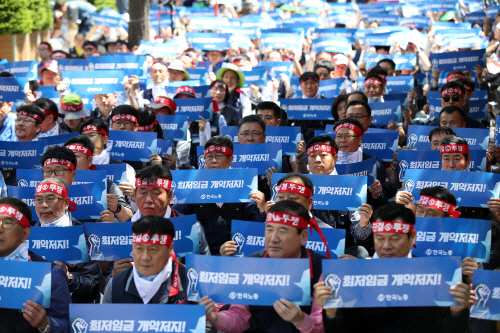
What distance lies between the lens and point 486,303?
165 inches

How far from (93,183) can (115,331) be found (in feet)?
8.11

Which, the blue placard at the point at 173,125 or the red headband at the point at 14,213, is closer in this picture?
the red headband at the point at 14,213

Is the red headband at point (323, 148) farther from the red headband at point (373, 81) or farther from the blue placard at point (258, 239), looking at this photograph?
the red headband at point (373, 81)

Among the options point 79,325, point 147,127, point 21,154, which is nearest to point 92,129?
point 21,154

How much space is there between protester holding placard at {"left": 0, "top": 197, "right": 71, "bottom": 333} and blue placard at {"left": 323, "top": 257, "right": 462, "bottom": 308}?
1817mm

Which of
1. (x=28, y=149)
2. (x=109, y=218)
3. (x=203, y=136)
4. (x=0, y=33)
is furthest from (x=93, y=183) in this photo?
(x=0, y=33)

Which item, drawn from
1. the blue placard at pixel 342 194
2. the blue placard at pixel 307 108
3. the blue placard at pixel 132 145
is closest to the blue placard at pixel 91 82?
the blue placard at pixel 132 145

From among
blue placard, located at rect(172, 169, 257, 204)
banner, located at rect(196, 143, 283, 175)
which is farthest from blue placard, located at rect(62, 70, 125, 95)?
blue placard, located at rect(172, 169, 257, 204)

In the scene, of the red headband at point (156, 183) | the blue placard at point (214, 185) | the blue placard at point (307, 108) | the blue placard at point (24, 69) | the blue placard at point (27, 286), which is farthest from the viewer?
the blue placard at point (24, 69)

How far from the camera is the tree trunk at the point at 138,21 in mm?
15211

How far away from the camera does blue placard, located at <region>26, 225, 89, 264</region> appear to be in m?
5.34

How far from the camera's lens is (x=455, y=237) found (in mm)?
5316

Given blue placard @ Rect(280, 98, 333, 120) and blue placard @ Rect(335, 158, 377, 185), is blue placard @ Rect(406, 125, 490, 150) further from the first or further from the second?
blue placard @ Rect(280, 98, 333, 120)

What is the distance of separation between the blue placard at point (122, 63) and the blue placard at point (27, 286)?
8.00 m
